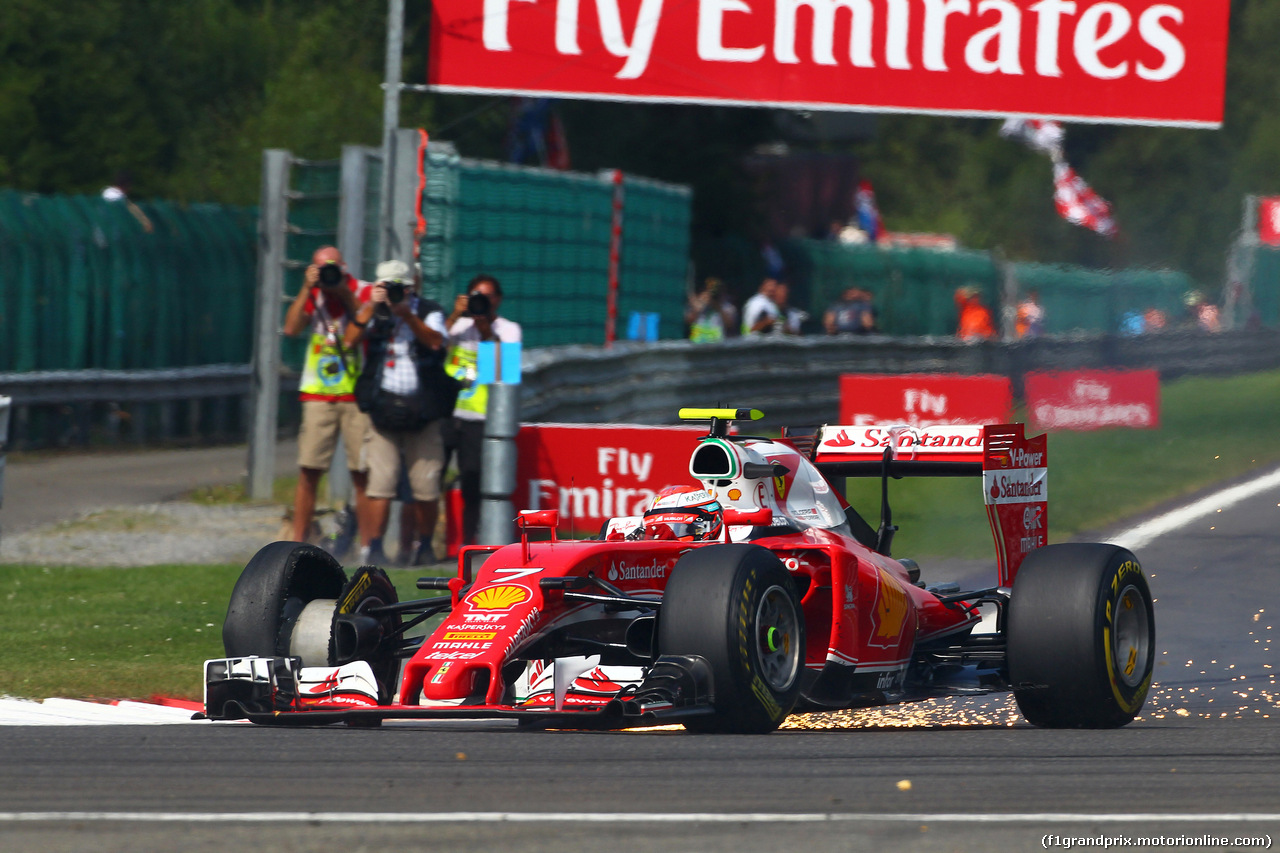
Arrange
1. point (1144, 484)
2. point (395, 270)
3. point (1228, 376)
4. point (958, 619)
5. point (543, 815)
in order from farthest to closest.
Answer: point (1228, 376)
point (1144, 484)
point (395, 270)
point (958, 619)
point (543, 815)

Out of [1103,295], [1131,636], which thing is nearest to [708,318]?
[1103,295]

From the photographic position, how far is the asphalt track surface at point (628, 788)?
5.27 m

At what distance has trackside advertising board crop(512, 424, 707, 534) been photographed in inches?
495

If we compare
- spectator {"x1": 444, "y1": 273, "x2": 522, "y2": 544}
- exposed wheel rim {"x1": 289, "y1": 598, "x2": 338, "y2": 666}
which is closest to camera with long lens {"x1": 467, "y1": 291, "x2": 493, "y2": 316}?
spectator {"x1": 444, "y1": 273, "x2": 522, "y2": 544}

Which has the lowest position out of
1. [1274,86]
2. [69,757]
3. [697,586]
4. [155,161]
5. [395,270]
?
[69,757]

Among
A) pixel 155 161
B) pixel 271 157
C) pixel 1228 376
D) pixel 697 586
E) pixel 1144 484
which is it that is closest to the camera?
pixel 697 586

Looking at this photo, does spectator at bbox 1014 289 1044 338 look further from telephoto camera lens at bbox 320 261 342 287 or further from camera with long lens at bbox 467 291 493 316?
telephoto camera lens at bbox 320 261 342 287

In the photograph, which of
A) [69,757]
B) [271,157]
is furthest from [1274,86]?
[69,757]

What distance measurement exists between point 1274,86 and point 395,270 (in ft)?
151

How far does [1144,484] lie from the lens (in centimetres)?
1811

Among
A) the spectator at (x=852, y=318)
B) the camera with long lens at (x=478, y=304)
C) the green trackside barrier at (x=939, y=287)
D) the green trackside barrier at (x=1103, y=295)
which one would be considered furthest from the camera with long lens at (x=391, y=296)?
the green trackside barrier at (x=939, y=287)

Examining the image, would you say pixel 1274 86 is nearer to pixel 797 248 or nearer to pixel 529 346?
pixel 797 248

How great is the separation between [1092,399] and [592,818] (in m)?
15.5

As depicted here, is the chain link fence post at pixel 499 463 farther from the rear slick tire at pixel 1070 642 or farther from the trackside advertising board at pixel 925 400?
the trackside advertising board at pixel 925 400
